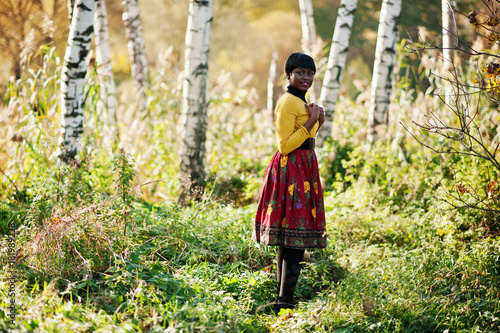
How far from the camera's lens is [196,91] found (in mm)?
5180

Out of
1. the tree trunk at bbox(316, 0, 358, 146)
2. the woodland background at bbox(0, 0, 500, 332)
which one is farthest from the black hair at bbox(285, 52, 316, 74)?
the tree trunk at bbox(316, 0, 358, 146)

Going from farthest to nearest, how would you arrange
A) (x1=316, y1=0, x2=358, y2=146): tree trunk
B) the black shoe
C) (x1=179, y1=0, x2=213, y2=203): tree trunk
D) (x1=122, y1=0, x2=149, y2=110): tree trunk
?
(x1=122, y1=0, x2=149, y2=110): tree trunk, (x1=316, y1=0, x2=358, y2=146): tree trunk, (x1=179, y1=0, x2=213, y2=203): tree trunk, the black shoe

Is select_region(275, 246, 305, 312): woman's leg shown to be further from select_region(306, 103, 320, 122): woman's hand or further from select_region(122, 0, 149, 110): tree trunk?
select_region(122, 0, 149, 110): tree trunk

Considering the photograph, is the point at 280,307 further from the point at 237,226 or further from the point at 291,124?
the point at 291,124

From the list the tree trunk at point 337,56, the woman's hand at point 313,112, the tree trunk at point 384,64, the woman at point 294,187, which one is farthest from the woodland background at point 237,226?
the woman's hand at point 313,112

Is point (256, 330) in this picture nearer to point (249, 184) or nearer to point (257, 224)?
point (257, 224)

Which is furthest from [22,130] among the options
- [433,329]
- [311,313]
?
[433,329]

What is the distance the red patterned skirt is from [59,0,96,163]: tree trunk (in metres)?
2.39

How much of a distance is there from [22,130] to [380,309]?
3985mm

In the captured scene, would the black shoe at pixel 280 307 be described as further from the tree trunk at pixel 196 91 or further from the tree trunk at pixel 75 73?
the tree trunk at pixel 75 73

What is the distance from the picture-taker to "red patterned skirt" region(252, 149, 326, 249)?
295cm

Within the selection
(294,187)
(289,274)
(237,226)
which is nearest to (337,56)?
(237,226)

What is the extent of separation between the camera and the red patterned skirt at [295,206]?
2.95 metres

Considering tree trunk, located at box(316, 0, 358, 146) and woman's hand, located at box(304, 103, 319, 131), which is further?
tree trunk, located at box(316, 0, 358, 146)
